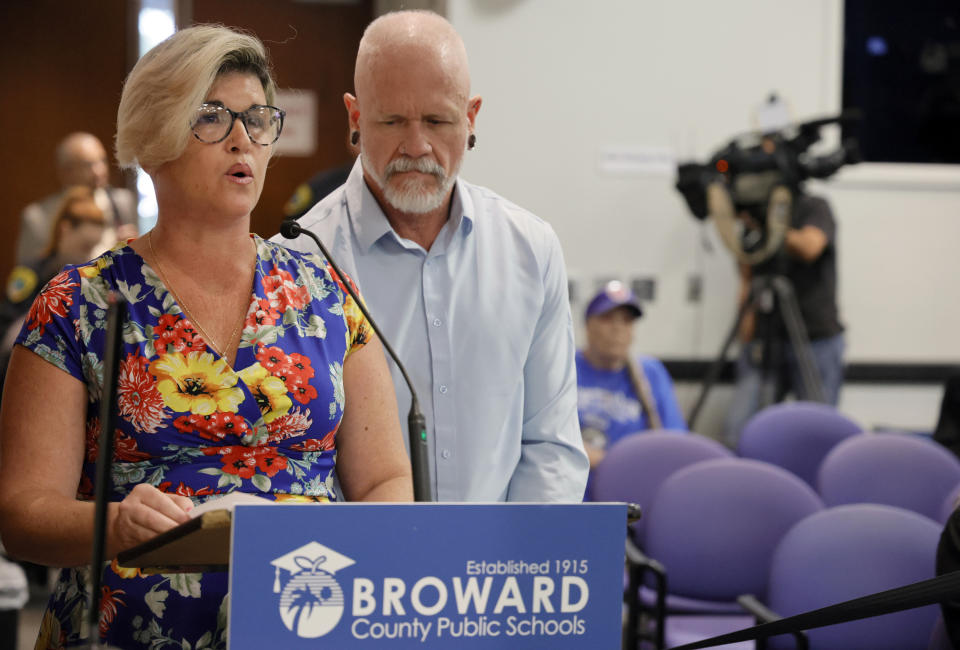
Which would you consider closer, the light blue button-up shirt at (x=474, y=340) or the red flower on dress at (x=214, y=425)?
the red flower on dress at (x=214, y=425)

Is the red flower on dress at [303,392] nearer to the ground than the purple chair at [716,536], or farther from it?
farther from it

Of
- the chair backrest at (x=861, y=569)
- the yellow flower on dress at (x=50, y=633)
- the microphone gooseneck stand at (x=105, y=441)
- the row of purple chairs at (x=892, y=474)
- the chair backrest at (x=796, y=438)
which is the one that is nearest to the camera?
the microphone gooseneck stand at (x=105, y=441)

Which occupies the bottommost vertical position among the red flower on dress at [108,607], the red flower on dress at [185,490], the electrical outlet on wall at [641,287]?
the red flower on dress at [108,607]

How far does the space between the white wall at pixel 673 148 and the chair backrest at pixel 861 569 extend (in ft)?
12.3

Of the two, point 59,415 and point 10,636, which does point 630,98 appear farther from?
point 59,415

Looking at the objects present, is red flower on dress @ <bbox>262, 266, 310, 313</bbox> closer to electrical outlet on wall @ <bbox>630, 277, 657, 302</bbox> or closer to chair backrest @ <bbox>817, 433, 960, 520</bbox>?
chair backrest @ <bbox>817, 433, 960, 520</bbox>

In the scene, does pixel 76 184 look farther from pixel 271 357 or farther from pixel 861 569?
pixel 271 357

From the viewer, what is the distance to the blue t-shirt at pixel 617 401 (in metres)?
4.88

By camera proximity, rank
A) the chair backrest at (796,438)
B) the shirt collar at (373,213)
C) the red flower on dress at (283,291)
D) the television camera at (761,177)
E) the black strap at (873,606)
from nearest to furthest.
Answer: the black strap at (873,606) → the red flower on dress at (283,291) → the shirt collar at (373,213) → the chair backrest at (796,438) → the television camera at (761,177)

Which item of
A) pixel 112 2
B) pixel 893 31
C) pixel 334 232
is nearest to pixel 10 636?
pixel 334 232

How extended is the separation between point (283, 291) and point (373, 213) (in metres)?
0.42

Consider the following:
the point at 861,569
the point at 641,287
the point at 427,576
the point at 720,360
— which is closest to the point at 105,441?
the point at 427,576

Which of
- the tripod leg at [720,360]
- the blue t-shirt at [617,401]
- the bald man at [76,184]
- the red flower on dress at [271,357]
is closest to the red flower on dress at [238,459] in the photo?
the red flower on dress at [271,357]

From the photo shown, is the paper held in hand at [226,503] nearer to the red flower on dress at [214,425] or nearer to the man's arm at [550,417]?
the red flower on dress at [214,425]
